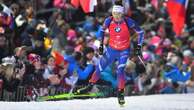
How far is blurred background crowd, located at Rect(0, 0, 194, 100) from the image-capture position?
1736cm

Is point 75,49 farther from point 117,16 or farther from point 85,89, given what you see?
point 117,16

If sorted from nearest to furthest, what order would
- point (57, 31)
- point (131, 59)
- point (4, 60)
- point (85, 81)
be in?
point (4, 60), point (85, 81), point (131, 59), point (57, 31)

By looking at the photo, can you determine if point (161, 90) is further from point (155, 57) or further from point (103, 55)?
point (103, 55)

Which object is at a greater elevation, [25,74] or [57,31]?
[57,31]

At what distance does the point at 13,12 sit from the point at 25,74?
2.74 metres

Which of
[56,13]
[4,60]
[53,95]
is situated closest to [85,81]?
[53,95]

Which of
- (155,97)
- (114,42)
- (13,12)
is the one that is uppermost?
(13,12)

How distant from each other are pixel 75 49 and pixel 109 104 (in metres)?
Result: 5.13

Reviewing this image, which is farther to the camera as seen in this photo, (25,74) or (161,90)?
(161,90)

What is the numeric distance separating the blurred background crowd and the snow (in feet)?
4.07

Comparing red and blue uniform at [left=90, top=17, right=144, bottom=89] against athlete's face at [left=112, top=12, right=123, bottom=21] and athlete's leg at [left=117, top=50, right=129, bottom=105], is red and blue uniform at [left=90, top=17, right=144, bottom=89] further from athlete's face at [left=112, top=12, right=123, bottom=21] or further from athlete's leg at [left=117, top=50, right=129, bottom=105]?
athlete's face at [left=112, top=12, right=123, bottom=21]

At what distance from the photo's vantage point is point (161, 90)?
2145 centimetres

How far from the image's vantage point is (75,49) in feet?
68.8

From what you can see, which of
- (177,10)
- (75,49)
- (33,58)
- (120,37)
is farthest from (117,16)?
(177,10)
